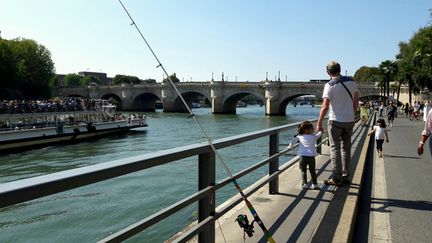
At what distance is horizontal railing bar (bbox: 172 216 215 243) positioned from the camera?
292cm

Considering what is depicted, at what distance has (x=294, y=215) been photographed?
517 cm

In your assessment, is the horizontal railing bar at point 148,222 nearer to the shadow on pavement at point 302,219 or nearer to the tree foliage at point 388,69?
the shadow on pavement at point 302,219

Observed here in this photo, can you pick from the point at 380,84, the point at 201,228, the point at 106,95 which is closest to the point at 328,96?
the point at 201,228

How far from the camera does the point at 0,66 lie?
71188 millimetres

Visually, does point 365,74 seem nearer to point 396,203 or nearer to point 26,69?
point 26,69

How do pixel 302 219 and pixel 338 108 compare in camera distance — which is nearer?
pixel 302 219

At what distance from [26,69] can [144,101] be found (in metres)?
34.8

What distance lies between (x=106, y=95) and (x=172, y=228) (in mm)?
109263

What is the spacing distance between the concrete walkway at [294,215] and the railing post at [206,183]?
30.5 inches

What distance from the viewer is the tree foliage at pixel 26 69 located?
75.2 m

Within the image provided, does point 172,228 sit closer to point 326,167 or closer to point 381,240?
point 326,167

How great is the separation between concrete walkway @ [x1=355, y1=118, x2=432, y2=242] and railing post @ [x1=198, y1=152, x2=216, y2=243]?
84.7 inches

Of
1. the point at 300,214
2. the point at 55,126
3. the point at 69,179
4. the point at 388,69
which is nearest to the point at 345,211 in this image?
the point at 300,214

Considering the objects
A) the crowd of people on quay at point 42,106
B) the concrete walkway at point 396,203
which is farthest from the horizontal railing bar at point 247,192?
the crowd of people on quay at point 42,106
